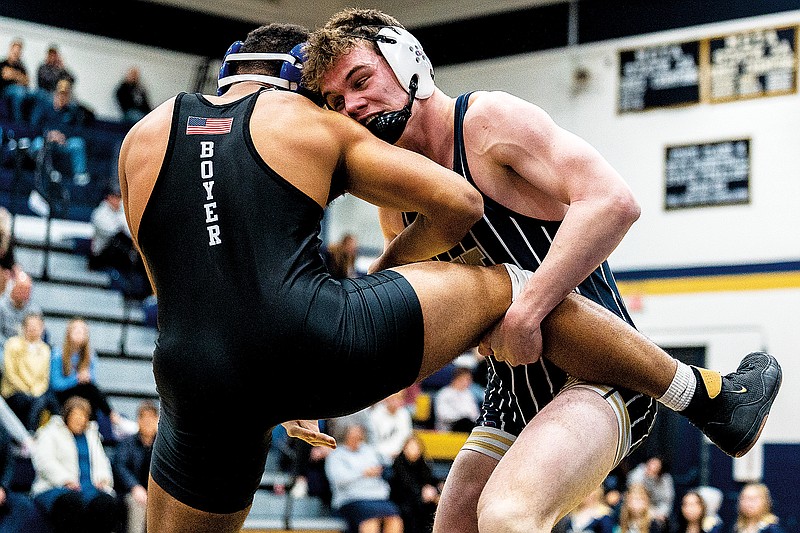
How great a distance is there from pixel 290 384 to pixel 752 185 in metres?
11.9

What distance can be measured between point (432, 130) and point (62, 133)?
1126 cm

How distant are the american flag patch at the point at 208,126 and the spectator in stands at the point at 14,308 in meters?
7.65

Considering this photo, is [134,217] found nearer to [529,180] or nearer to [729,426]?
[529,180]

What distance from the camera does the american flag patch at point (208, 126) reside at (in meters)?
2.99

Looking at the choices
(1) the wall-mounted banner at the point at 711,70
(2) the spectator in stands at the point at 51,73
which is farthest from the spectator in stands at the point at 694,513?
(2) the spectator in stands at the point at 51,73

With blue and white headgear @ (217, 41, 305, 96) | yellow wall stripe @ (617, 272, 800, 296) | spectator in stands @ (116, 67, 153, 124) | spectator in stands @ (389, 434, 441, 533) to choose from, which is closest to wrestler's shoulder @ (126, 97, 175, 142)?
blue and white headgear @ (217, 41, 305, 96)

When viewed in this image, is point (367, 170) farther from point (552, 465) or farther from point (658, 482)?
point (658, 482)

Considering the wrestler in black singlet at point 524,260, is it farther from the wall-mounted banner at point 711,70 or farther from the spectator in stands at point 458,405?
the wall-mounted banner at point 711,70

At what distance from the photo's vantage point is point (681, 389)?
10.7 ft

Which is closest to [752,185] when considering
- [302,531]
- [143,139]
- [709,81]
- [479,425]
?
[709,81]

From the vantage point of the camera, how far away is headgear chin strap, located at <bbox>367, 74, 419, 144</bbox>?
330 cm

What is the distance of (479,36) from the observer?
1688cm

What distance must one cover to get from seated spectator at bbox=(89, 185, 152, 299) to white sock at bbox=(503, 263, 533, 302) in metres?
9.91

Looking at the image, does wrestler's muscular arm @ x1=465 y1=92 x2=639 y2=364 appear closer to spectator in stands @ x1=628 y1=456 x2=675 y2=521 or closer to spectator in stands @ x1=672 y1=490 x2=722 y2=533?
spectator in stands @ x1=672 y1=490 x2=722 y2=533
